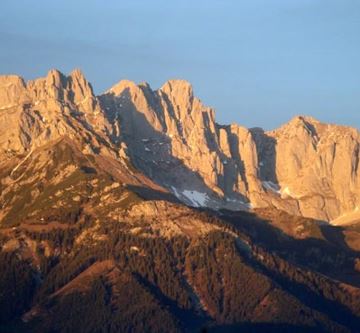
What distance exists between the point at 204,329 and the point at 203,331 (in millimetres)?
890

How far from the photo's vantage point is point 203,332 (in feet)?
513

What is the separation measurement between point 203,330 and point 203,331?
0.63m

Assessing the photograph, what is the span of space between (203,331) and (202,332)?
1.75 ft

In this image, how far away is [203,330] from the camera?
157 metres

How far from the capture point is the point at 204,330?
156875 mm

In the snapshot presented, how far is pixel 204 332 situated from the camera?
513 ft

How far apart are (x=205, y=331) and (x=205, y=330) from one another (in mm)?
262

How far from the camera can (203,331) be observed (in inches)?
6166

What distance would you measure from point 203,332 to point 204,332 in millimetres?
104

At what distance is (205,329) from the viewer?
518 feet

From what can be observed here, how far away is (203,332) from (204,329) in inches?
45.2

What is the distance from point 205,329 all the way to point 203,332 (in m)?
1.53

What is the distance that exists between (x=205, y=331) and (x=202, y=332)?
0.35 meters

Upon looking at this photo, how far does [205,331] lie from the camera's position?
516 feet
